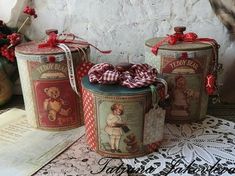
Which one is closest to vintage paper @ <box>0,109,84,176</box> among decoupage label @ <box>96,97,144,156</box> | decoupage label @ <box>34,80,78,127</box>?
decoupage label @ <box>34,80,78,127</box>

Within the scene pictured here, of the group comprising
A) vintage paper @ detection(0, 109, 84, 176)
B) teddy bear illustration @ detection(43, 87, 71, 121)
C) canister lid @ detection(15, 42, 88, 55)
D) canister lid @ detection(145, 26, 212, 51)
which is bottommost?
vintage paper @ detection(0, 109, 84, 176)

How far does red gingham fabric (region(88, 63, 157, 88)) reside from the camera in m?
0.66

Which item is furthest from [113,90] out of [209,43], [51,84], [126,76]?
[209,43]

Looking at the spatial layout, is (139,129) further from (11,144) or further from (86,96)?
(11,144)

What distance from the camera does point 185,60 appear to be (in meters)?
0.78

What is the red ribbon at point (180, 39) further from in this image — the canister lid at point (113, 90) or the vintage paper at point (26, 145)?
the vintage paper at point (26, 145)

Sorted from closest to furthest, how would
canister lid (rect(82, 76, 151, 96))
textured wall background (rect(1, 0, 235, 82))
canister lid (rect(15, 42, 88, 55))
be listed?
canister lid (rect(82, 76, 151, 96)) → canister lid (rect(15, 42, 88, 55)) → textured wall background (rect(1, 0, 235, 82))

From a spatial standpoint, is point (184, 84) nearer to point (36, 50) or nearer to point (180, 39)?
point (180, 39)

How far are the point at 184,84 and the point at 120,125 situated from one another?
0.25 m

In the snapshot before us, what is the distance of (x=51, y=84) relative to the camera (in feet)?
2.57

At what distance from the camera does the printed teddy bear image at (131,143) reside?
67 cm

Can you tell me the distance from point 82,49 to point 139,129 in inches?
10.9

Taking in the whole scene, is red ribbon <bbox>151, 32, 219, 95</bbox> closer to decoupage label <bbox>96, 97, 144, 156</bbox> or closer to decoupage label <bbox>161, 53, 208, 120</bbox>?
decoupage label <bbox>161, 53, 208, 120</bbox>

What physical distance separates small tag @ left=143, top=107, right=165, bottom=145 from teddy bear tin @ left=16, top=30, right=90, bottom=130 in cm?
23
